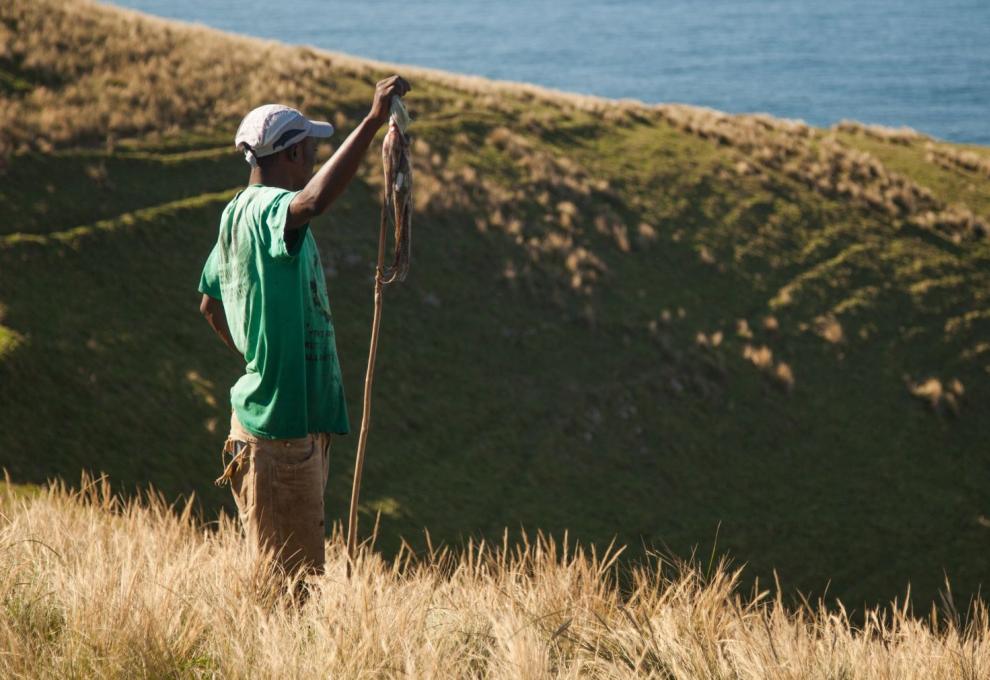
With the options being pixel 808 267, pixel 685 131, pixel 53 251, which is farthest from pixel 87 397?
pixel 685 131

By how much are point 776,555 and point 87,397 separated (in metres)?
11.5

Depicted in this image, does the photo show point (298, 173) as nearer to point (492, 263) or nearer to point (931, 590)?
point (931, 590)

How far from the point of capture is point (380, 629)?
416cm

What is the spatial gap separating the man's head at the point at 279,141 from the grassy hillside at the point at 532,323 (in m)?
7.50

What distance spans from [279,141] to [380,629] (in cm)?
224

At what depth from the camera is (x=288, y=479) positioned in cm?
469

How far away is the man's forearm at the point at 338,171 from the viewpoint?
384 cm

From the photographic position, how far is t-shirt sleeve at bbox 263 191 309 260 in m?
4.16

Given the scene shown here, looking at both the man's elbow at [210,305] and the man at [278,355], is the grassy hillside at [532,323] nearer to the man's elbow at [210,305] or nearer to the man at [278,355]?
the man's elbow at [210,305]

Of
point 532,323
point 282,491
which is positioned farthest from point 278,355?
point 532,323

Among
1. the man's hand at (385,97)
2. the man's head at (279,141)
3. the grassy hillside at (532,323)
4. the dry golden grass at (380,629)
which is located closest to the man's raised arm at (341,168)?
the man's hand at (385,97)

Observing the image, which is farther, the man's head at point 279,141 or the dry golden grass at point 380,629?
the man's head at point 279,141

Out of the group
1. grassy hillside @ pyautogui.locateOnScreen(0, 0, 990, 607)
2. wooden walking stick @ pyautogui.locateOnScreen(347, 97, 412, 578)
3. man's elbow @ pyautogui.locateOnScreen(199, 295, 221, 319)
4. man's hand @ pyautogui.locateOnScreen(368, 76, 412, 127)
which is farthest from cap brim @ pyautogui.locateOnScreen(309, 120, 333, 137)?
grassy hillside @ pyautogui.locateOnScreen(0, 0, 990, 607)

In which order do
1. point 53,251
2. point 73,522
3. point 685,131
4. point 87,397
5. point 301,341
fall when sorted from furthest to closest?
1. point 685,131
2. point 53,251
3. point 87,397
4. point 73,522
5. point 301,341
